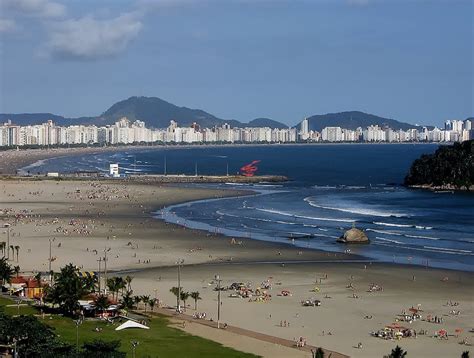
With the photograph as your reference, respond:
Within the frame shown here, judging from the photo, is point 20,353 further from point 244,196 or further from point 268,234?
point 244,196

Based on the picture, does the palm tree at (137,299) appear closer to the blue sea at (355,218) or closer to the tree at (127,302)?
the tree at (127,302)

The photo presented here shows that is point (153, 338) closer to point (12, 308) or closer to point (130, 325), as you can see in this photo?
point (130, 325)

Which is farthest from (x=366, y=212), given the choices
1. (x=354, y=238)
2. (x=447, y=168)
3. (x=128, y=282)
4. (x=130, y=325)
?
(x=130, y=325)

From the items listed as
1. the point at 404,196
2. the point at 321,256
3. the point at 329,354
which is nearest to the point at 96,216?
the point at 321,256

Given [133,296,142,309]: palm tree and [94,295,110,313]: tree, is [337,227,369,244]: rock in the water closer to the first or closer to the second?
[133,296,142,309]: palm tree

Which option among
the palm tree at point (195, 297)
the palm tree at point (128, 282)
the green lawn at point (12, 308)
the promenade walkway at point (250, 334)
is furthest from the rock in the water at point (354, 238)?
the green lawn at point (12, 308)

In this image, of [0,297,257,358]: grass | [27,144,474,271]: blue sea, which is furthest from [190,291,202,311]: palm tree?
[27,144,474,271]: blue sea
